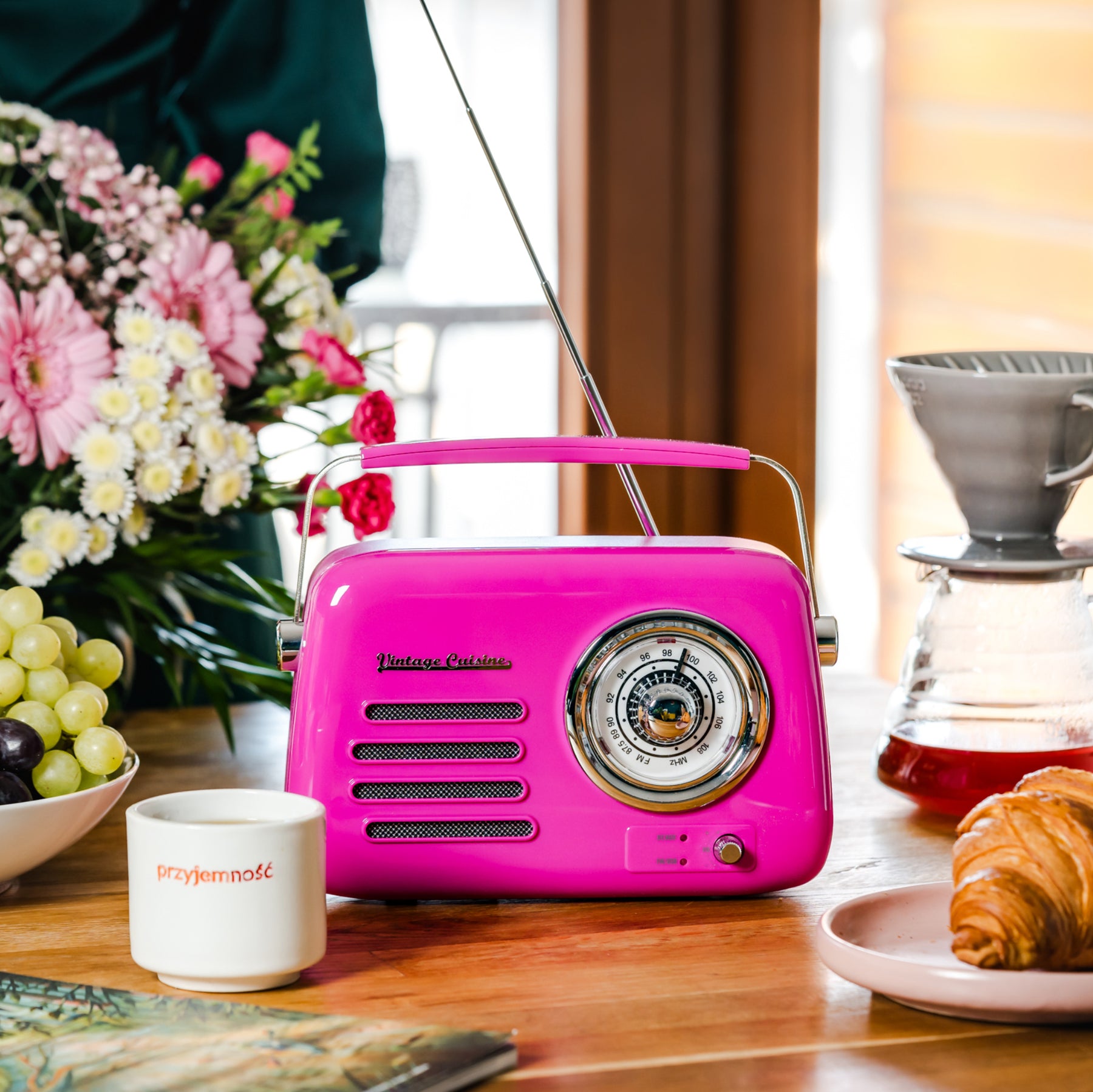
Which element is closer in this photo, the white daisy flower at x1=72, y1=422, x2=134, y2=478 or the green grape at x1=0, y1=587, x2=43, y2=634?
the green grape at x1=0, y1=587, x2=43, y2=634

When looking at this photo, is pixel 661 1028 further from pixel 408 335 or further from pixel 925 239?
pixel 925 239

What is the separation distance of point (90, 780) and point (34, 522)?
31 centimetres

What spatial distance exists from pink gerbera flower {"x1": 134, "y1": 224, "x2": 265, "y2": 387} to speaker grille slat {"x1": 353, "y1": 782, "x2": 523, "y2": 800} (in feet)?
1.53

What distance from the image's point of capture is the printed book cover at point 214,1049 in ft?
1.78

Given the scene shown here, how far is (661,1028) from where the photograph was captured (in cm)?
62

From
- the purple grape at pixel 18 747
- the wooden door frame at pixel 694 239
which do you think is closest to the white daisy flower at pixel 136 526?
the purple grape at pixel 18 747

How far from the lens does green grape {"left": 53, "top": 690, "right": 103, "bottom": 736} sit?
798 mm

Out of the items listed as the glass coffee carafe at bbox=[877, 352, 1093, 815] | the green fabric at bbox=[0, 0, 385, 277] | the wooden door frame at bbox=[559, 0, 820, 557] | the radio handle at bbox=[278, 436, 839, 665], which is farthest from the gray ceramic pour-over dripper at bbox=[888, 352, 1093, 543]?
the wooden door frame at bbox=[559, 0, 820, 557]

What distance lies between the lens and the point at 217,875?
63cm

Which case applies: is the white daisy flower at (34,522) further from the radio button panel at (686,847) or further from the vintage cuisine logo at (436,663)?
the radio button panel at (686,847)

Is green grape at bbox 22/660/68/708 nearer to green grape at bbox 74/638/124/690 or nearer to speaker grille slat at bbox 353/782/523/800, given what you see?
green grape at bbox 74/638/124/690

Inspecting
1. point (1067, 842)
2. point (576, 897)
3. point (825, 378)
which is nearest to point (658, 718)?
point (576, 897)

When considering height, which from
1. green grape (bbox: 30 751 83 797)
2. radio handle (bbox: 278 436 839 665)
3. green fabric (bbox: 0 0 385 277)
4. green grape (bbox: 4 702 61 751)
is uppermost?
green fabric (bbox: 0 0 385 277)

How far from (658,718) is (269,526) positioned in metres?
1.03
